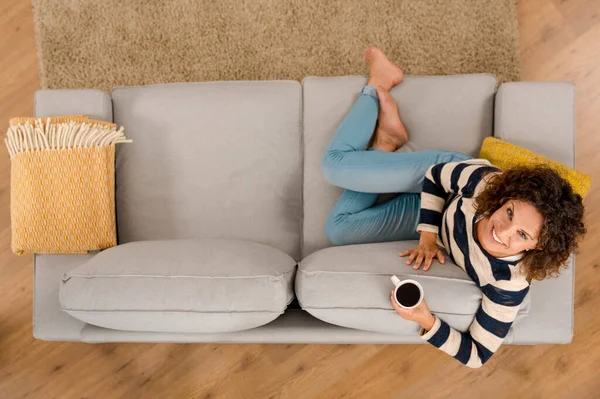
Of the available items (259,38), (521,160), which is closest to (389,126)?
(521,160)

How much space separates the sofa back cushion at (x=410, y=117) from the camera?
1490 millimetres

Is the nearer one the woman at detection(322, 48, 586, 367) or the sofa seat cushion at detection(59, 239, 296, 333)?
the woman at detection(322, 48, 586, 367)

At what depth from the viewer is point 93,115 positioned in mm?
1524

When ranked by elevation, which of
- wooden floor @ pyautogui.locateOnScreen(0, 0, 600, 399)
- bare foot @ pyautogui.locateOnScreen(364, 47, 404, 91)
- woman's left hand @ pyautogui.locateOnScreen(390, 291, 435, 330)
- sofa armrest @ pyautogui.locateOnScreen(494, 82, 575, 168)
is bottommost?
wooden floor @ pyautogui.locateOnScreen(0, 0, 600, 399)

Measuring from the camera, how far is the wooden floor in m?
1.81

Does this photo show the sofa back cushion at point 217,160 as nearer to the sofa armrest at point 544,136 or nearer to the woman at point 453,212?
the woman at point 453,212

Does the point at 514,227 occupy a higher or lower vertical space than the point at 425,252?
higher

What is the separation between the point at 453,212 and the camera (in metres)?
1.34

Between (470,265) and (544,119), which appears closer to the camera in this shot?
(470,265)

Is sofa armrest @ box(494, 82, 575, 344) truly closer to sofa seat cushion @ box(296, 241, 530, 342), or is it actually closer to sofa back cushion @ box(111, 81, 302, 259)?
sofa seat cushion @ box(296, 241, 530, 342)

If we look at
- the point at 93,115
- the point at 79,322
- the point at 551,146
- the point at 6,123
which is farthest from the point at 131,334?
the point at 551,146

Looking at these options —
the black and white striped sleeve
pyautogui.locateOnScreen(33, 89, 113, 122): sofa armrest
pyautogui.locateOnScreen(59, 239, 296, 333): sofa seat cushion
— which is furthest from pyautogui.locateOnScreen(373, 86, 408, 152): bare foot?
pyautogui.locateOnScreen(33, 89, 113, 122): sofa armrest

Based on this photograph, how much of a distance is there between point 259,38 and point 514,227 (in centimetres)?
119

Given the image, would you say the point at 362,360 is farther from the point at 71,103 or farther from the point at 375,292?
the point at 71,103
